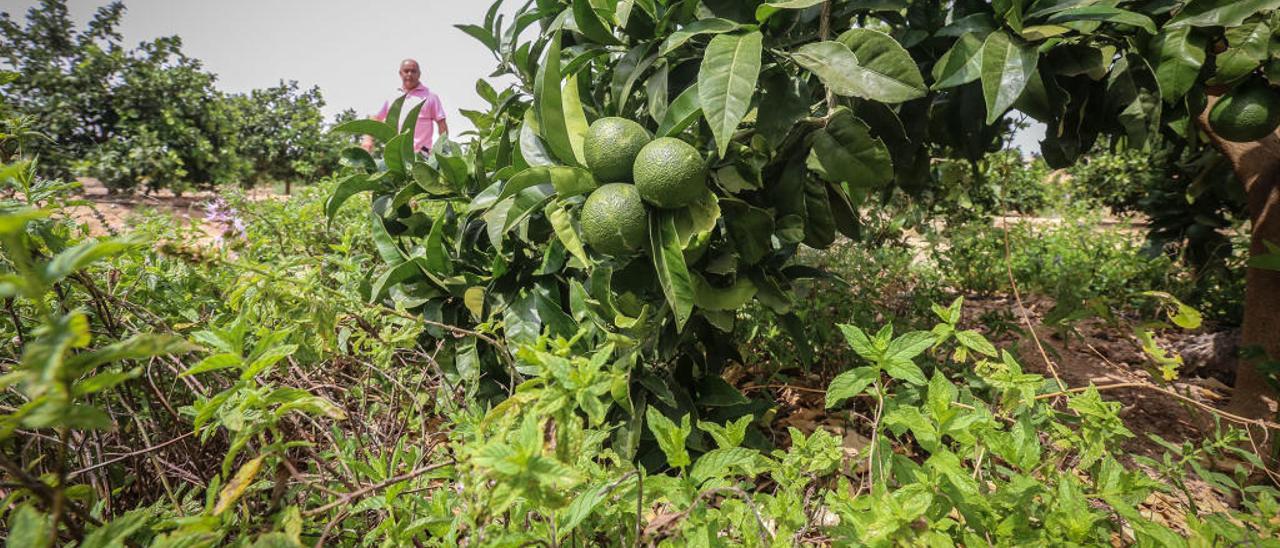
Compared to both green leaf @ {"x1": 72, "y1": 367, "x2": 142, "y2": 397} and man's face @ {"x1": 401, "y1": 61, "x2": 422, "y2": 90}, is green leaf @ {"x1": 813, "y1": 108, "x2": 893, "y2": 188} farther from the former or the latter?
man's face @ {"x1": 401, "y1": 61, "x2": 422, "y2": 90}

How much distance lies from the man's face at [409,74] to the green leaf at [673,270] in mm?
5635

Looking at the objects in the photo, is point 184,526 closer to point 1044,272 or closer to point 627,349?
point 627,349

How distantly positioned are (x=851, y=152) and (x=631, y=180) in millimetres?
431

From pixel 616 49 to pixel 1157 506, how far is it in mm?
1895

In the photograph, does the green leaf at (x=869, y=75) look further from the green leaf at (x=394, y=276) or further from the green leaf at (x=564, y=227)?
the green leaf at (x=394, y=276)

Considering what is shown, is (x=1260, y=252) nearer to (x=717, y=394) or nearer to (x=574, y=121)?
(x=717, y=394)

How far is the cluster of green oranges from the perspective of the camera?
0.94 m

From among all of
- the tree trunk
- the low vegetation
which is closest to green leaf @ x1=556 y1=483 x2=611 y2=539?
the low vegetation

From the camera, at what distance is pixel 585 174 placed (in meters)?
1.06

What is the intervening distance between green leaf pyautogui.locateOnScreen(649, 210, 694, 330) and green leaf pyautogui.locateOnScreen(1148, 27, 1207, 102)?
3.24ft

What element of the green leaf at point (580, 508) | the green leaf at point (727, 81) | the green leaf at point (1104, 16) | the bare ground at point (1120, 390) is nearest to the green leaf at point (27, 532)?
the green leaf at point (580, 508)

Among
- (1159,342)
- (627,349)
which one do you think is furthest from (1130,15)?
(1159,342)

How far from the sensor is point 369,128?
60.0 inches

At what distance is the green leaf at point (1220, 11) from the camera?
970 millimetres
